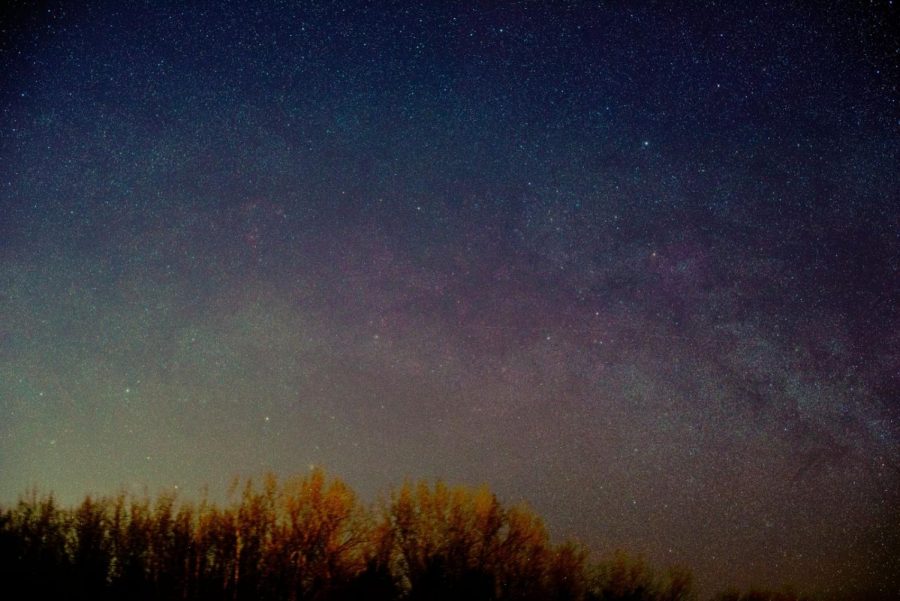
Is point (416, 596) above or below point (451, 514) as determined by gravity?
below

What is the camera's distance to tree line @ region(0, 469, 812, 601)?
33.9 meters

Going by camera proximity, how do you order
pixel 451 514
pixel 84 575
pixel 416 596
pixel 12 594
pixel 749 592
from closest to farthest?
pixel 12 594 → pixel 84 575 → pixel 416 596 → pixel 451 514 → pixel 749 592

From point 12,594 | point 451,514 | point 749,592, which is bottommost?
point 749,592

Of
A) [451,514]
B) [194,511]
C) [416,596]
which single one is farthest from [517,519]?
[194,511]

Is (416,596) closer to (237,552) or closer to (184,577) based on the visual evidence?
(237,552)

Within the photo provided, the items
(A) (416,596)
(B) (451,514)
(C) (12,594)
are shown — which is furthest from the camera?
(B) (451,514)

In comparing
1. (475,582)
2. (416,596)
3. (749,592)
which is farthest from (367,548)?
(749,592)

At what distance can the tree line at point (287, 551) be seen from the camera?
33.9 meters

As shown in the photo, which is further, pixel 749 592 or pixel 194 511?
pixel 749 592

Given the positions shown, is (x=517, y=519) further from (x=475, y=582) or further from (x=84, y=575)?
(x=84, y=575)

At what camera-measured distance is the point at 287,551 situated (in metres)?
35.1

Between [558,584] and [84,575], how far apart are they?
26.9m

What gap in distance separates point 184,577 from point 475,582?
Answer: 1558 centimetres

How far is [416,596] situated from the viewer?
3688 cm
